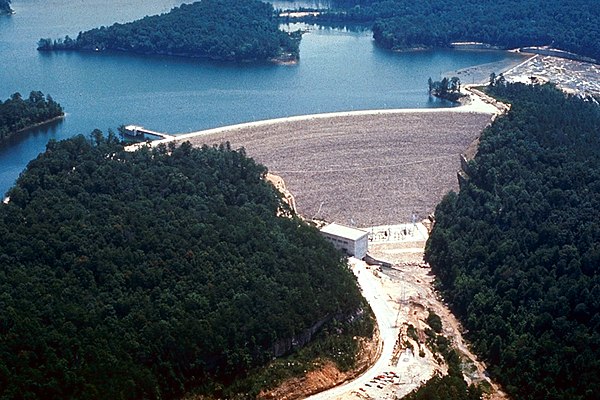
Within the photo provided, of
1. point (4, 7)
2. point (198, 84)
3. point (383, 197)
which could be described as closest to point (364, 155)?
point (383, 197)

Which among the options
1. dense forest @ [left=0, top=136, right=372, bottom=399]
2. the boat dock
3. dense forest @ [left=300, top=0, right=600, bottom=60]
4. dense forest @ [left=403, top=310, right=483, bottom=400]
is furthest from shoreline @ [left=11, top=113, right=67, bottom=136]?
dense forest @ [left=300, top=0, right=600, bottom=60]

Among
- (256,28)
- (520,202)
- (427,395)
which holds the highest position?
(256,28)

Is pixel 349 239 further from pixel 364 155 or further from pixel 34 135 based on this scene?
pixel 34 135

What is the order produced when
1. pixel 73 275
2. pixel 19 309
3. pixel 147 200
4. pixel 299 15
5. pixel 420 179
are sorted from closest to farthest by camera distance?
pixel 19 309
pixel 73 275
pixel 147 200
pixel 420 179
pixel 299 15

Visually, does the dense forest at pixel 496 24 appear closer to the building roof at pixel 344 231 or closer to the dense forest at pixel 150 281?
the building roof at pixel 344 231

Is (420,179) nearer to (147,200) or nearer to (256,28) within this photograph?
(147,200)

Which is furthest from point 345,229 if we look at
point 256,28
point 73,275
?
Result: point 256,28

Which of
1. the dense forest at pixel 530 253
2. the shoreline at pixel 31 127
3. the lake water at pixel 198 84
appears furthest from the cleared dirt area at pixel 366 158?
the shoreline at pixel 31 127
